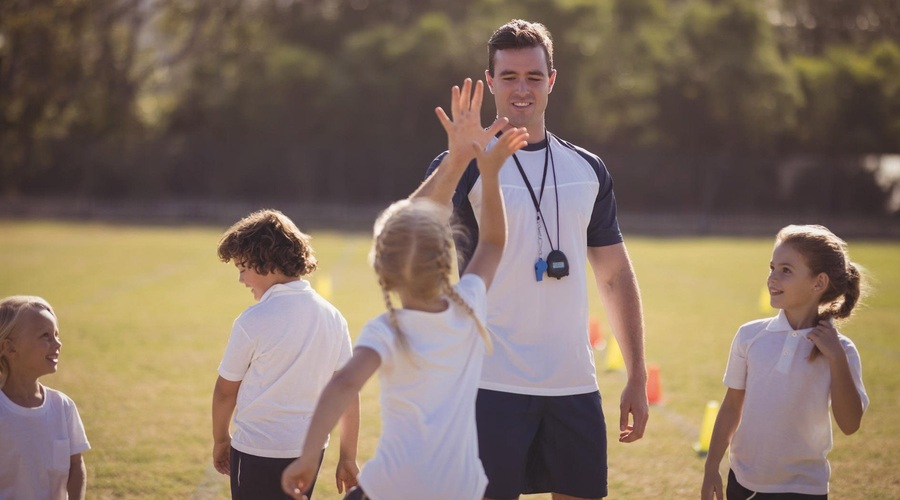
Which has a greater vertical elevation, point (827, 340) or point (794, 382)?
point (827, 340)

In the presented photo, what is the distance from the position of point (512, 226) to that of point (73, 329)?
937 centimetres

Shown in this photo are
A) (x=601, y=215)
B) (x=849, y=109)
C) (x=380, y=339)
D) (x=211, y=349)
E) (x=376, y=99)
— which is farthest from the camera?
(x=849, y=109)

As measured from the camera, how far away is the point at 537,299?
357 centimetres

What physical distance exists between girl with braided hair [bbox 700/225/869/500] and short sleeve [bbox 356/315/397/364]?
164 cm

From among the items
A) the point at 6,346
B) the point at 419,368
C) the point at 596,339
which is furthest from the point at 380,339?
the point at 596,339

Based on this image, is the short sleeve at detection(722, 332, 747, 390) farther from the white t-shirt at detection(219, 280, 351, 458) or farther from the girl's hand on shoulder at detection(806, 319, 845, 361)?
the white t-shirt at detection(219, 280, 351, 458)

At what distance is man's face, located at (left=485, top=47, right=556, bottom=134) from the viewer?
3650 mm

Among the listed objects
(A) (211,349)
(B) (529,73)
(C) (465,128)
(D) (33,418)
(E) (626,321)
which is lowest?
(A) (211,349)

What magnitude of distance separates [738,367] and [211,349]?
25.2 ft

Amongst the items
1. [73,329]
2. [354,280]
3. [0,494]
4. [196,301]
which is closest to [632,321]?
[0,494]

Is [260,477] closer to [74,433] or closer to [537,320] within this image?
[74,433]

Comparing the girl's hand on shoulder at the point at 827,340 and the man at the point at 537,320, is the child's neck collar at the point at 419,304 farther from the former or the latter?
the girl's hand on shoulder at the point at 827,340

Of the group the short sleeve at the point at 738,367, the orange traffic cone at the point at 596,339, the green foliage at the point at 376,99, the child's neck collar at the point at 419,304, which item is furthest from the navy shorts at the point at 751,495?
the green foliage at the point at 376,99

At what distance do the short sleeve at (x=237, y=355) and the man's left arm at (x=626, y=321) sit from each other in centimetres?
144
